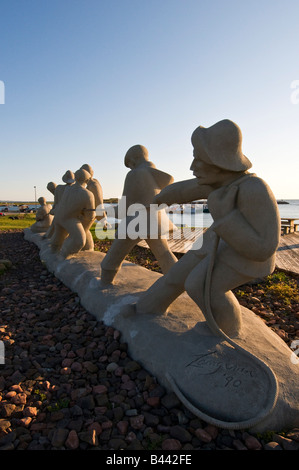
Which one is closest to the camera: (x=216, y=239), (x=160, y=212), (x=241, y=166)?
(x=241, y=166)

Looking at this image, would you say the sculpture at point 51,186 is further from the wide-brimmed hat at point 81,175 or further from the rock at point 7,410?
the rock at point 7,410

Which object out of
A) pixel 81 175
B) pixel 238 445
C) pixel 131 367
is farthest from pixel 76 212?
pixel 238 445

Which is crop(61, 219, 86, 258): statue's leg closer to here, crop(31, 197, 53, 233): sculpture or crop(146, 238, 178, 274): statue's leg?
crop(146, 238, 178, 274): statue's leg

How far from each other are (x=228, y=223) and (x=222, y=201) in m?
0.17

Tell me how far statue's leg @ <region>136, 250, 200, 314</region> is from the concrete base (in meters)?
0.08

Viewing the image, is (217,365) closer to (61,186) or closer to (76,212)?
(76,212)

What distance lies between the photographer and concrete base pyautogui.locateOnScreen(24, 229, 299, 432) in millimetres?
1750

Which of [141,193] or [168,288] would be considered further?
[141,193]

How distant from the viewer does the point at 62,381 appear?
2.20m

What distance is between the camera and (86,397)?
1.99 metres

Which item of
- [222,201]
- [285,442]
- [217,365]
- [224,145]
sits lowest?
[285,442]

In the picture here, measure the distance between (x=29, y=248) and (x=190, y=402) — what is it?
6.90 metres
